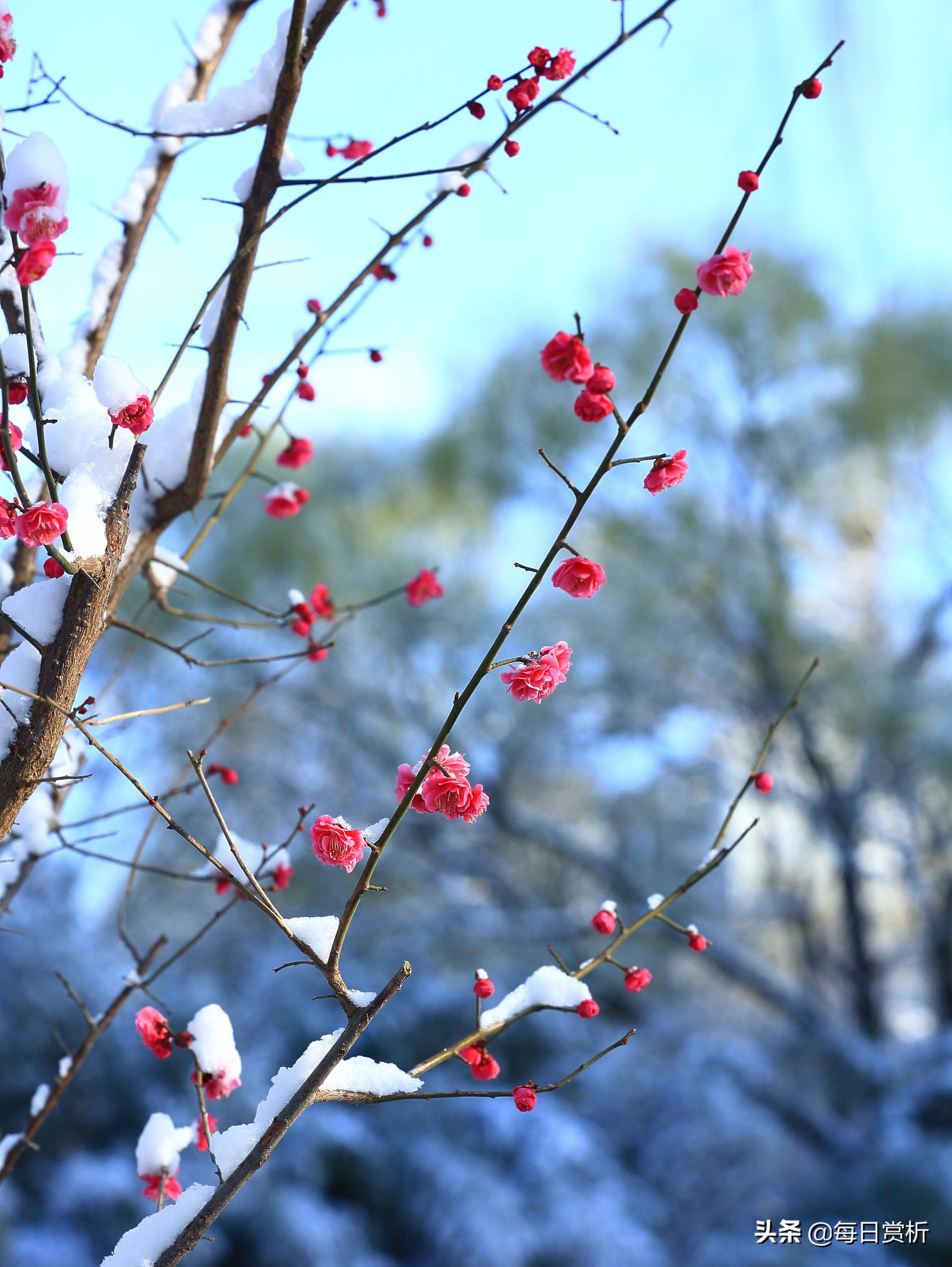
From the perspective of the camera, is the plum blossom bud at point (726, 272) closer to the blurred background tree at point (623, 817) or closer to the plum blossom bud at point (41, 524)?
the plum blossom bud at point (41, 524)

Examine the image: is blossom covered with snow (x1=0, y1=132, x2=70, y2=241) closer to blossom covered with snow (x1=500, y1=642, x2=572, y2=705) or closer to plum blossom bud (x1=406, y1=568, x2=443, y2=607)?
blossom covered with snow (x1=500, y1=642, x2=572, y2=705)

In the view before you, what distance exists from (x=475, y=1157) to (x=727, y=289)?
3.18 metres

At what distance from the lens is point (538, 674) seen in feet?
2.09

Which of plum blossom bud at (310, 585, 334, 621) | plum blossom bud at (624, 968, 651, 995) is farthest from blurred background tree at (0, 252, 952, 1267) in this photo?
plum blossom bud at (624, 968, 651, 995)

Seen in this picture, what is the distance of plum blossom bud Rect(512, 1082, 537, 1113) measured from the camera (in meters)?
0.68

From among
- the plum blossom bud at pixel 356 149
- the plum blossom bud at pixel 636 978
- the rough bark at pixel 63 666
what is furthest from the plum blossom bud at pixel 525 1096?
the plum blossom bud at pixel 356 149

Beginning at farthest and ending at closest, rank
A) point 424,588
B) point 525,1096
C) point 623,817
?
point 623,817 < point 424,588 < point 525,1096

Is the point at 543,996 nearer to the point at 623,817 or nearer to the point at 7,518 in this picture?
the point at 7,518

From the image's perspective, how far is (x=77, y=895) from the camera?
5.13m

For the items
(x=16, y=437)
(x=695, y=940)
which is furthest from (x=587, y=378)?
(x=695, y=940)

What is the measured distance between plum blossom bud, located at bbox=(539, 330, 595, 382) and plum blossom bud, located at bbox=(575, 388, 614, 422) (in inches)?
0.4

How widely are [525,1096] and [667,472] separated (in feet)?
1.52

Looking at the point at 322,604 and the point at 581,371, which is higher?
the point at 322,604

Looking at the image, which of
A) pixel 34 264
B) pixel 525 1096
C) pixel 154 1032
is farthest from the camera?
pixel 154 1032
